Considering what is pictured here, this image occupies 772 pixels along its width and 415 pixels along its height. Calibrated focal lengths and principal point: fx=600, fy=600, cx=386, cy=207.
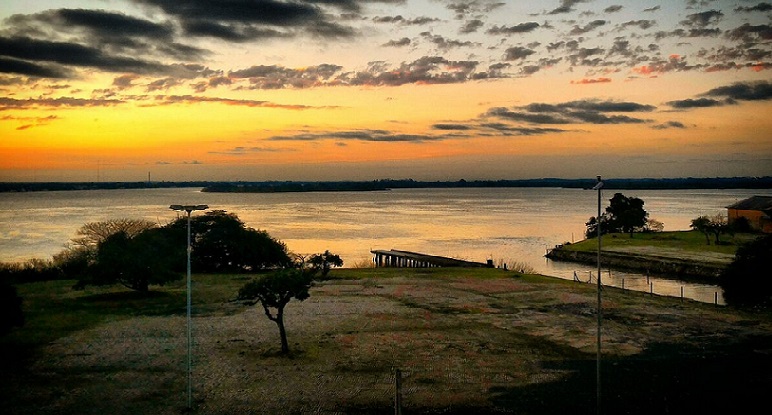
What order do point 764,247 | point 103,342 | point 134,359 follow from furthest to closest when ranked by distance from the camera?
point 764,247 → point 103,342 → point 134,359

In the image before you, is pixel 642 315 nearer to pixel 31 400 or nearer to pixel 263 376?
pixel 263 376

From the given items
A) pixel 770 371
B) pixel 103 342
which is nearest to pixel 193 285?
pixel 103 342

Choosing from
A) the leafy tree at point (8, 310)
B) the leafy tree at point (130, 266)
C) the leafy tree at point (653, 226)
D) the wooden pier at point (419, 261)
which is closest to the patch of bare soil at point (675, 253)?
the wooden pier at point (419, 261)

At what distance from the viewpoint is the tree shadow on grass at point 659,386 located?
15781 millimetres

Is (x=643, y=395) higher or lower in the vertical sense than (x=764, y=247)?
lower

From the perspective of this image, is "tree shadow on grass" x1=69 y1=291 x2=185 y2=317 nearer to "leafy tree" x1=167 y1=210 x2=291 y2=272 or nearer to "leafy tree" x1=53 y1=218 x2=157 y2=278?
"leafy tree" x1=53 y1=218 x2=157 y2=278

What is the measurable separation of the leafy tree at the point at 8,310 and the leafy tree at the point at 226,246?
27484mm

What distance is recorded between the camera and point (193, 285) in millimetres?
40156

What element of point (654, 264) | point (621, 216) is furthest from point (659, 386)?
point (621, 216)

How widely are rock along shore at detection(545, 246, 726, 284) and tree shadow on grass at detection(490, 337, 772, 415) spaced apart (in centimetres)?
3012

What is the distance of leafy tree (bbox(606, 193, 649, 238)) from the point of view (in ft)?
252

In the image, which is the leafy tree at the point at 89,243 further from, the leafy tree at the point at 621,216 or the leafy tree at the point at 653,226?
the leafy tree at the point at 653,226

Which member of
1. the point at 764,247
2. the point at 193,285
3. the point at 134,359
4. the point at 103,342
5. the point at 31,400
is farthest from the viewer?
the point at 193,285

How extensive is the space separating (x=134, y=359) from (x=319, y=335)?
7.13 meters
